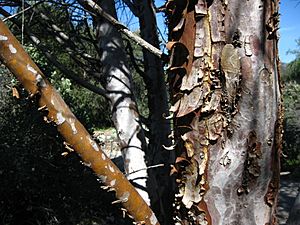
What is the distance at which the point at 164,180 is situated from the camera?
9.87ft

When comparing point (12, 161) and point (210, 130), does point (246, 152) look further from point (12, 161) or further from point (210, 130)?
point (12, 161)

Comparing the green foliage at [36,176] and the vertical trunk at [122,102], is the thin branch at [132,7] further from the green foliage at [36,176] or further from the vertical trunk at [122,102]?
the green foliage at [36,176]

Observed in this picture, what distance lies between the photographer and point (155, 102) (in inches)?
120

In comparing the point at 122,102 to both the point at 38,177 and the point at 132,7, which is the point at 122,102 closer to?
the point at 132,7

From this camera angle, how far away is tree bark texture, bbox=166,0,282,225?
0.93 metres

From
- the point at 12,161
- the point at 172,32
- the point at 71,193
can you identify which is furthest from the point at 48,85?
the point at 71,193

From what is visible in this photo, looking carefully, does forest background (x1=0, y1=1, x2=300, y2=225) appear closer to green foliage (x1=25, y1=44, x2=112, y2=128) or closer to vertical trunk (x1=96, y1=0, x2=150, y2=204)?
green foliage (x1=25, y1=44, x2=112, y2=128)

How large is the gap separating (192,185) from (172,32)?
0.38 meters

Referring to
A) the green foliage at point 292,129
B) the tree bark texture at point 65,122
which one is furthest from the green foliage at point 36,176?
the green foliage at point 292,129

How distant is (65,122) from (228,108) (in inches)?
15.0

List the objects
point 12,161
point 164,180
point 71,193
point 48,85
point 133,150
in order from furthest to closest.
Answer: point 71,193
point 12,161
point 164,180
point 133,150
point 48,85

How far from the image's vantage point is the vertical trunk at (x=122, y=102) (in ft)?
7.89

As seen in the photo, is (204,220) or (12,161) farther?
(12,161)

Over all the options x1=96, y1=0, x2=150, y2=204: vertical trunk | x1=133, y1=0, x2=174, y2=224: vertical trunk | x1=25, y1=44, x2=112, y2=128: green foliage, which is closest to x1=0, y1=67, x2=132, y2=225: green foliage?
x1=25, y1=44, x2=112, y2=128: green foliage
